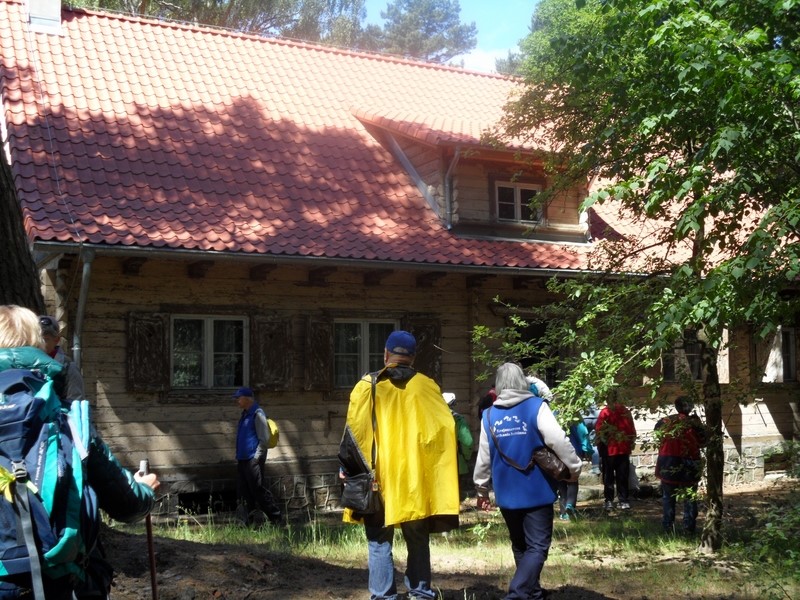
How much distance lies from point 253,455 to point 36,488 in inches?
362

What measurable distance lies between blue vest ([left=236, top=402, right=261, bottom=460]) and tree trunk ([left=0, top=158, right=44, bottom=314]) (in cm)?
602

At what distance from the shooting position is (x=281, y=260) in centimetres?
1262

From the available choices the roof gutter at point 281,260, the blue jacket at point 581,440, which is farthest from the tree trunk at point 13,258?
the blue jacket at point 581,440

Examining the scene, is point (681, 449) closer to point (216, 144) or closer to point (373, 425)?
point (373, 425)

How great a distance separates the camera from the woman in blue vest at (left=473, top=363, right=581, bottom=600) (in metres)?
6.47

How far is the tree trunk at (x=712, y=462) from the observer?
967cm

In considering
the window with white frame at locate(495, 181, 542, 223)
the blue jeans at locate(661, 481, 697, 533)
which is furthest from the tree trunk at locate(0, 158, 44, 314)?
the window with white frame at locate(495, 181, 542, 223)

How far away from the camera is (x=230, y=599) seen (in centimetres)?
631

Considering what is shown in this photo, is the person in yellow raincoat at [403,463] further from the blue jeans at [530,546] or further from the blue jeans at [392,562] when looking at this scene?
the blue jeans at [530,546]

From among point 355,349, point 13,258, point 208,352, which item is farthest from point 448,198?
point 13,258

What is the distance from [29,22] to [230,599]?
12233 millimetres

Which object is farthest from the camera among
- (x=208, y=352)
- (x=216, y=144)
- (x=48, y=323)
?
(x=216, y=144)

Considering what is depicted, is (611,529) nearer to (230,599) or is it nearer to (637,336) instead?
A: (637,336)

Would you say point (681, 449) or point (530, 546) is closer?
point (530, 546)
